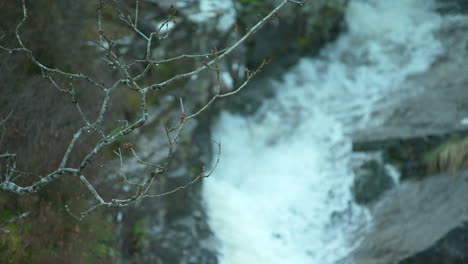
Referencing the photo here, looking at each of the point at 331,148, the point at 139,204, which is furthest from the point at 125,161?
the point at 331,148

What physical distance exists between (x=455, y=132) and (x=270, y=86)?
11.0 ft

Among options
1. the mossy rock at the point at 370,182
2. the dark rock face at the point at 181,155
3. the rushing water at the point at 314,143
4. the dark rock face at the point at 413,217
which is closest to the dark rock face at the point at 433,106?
the rushing water at the point at 314,143

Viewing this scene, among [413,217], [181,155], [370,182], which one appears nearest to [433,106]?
[370,182]

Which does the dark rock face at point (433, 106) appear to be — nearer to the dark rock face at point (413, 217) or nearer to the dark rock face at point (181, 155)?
the dark rock face at point (413, 217)

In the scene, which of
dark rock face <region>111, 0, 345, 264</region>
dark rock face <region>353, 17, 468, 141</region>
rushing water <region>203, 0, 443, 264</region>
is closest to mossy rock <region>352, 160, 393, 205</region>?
rushing water <region>203, 0, 443, 264</region>

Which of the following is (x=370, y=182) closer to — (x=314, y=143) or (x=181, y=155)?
(x=314, y=143)

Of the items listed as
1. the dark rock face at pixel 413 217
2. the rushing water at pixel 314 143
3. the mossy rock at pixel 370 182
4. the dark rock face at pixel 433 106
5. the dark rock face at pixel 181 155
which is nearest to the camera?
the dark rock face at pixel 413 217

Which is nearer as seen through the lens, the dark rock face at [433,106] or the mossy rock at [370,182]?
the mossy rock at [370,182]

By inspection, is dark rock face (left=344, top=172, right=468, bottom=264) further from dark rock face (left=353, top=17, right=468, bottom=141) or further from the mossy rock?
dark rock face (left=353, top=17, right=468, bottom=141)

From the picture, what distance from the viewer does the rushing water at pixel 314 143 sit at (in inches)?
322

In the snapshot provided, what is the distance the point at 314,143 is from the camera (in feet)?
32.4

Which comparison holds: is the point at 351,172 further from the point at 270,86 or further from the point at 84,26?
the point at 84,26

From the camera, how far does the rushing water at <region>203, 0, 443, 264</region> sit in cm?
819

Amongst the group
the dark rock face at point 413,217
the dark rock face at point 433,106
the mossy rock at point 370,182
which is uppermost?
the dark rock face at point 433,106
